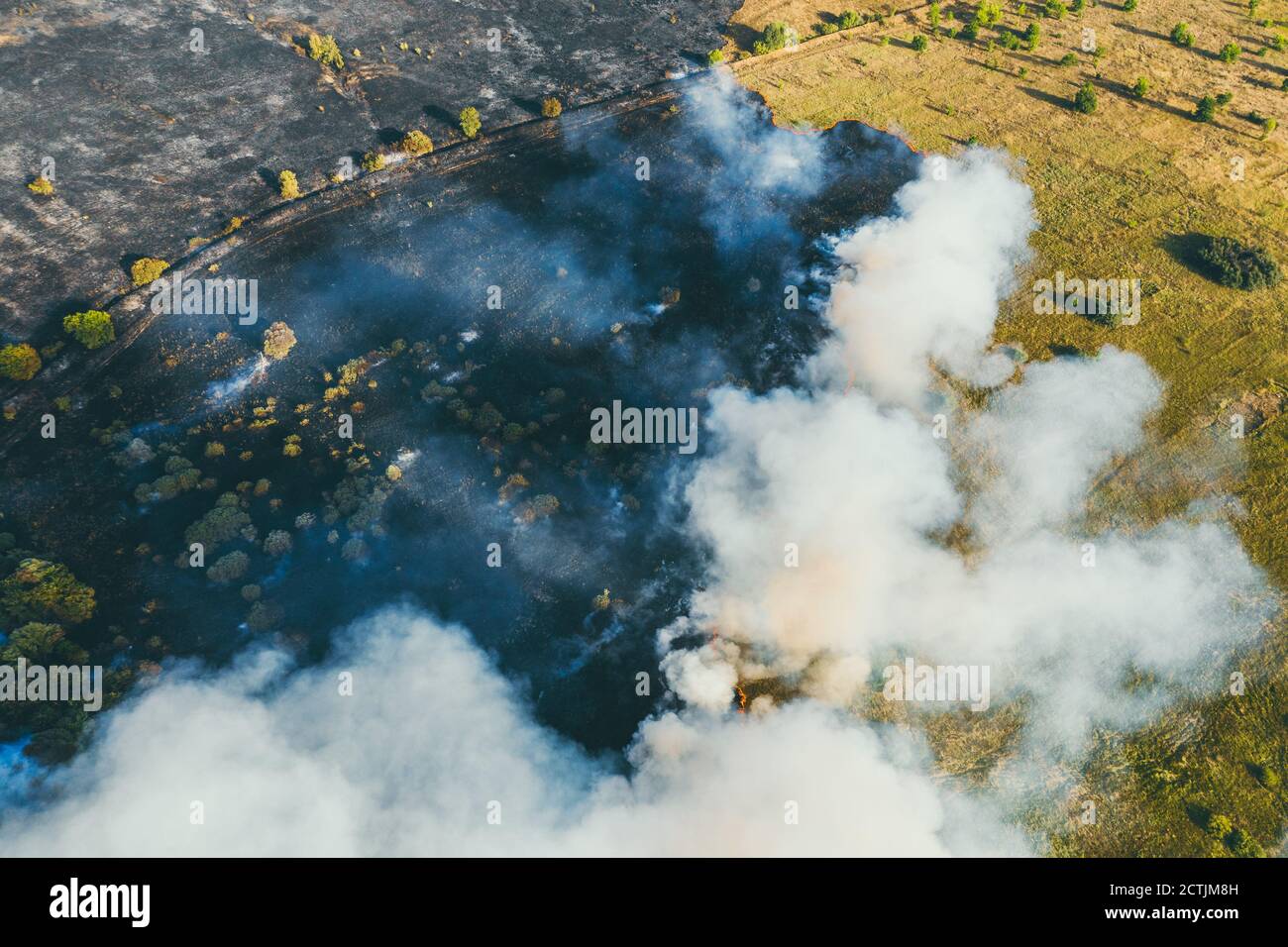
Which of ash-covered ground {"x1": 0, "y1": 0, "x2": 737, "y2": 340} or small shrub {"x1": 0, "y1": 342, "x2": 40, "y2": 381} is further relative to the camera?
ash-covered ground {"x1": 0, "y1": 0, "x2": 737, "y2": 340}

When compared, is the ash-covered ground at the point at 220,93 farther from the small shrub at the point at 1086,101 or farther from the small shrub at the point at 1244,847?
the small shrub at the point at 1244,847

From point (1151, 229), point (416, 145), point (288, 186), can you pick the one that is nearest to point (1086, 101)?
point (1151, 229)

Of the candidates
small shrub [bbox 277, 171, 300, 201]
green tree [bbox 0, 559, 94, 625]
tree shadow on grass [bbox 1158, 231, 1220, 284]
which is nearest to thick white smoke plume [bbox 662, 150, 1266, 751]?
tree shadow on grass [bbox 1158, 231, 1220, 284]

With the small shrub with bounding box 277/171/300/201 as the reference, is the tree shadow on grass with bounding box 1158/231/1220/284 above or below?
above

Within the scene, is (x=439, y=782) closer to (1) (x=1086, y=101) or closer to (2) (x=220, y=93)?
(2) (x=220, y=93)

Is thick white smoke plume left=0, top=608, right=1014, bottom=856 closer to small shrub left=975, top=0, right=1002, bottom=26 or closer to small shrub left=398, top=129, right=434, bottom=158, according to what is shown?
small shrub left=398, top=129, right=434, bottom=158
